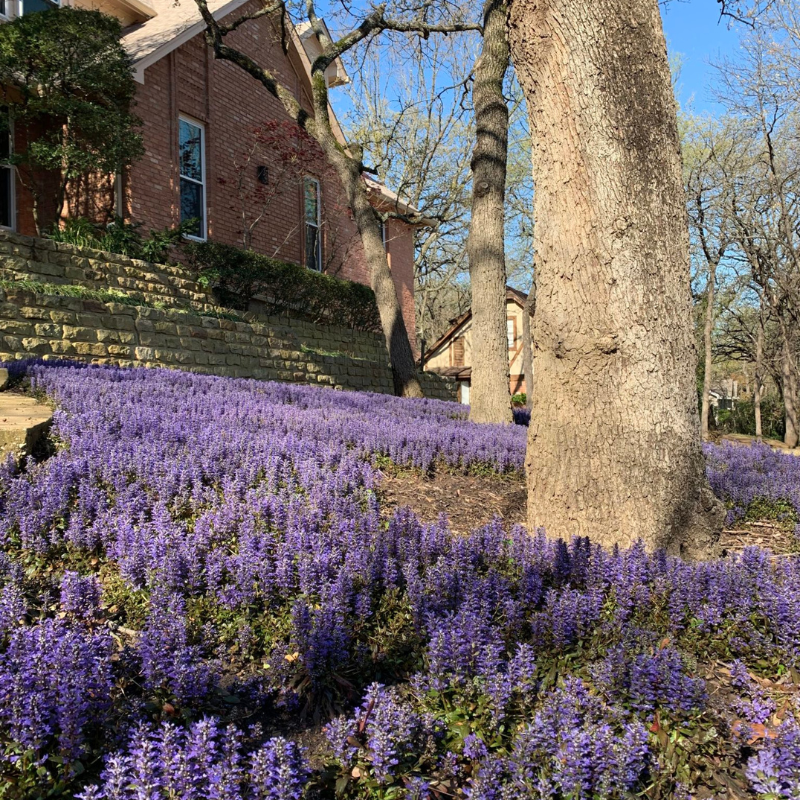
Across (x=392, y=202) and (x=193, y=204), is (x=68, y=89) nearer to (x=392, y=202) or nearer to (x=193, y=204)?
(x=193, y=204)

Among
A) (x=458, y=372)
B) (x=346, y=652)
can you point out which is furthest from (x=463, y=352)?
(x=346, y=652)

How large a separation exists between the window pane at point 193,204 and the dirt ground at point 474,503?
12.0 meters

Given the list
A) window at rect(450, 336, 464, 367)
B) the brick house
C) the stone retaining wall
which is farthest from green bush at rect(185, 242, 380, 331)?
window at rect(450, 336, 464, 367)

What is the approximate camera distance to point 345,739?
5.85 ft

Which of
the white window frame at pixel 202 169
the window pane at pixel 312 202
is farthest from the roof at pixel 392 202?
the white window frame at pixel 202 169

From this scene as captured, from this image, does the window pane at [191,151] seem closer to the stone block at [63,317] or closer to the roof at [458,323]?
the stone block at [63,317]

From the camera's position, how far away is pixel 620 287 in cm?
359

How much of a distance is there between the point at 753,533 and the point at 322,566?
11.1ft

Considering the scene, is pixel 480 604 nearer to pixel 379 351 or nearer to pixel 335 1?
pixel 335 1

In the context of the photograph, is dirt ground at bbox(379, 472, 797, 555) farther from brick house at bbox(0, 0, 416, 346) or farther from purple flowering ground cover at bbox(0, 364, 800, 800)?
brick house at bbox(0, 0, 416, 346)

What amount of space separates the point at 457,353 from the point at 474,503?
121 feet

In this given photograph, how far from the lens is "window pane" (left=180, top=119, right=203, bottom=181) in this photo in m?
15.5

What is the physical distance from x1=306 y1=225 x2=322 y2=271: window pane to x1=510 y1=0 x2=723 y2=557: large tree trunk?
658 inches

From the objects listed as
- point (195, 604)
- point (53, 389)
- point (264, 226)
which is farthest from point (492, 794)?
point (264, 226)
